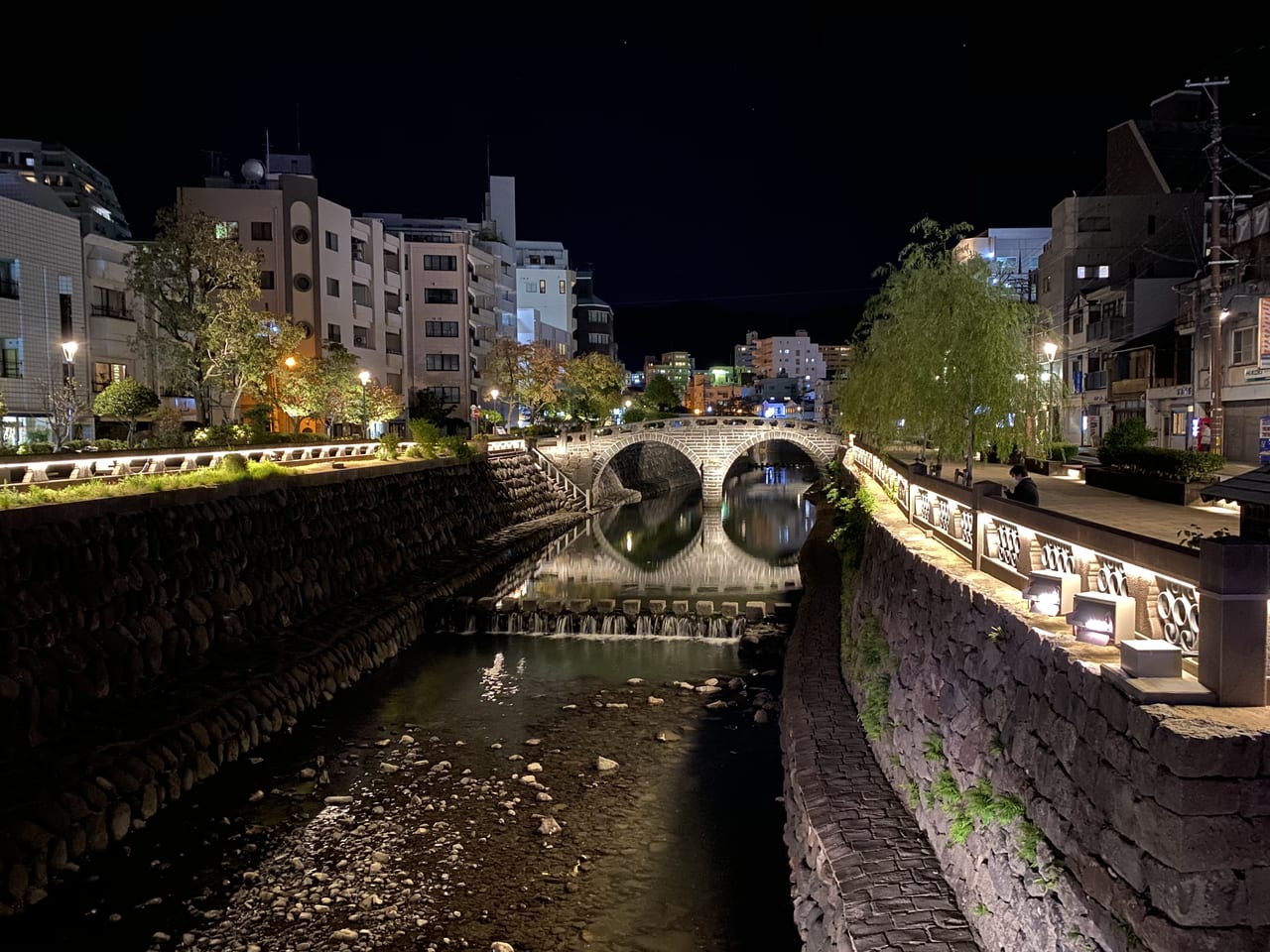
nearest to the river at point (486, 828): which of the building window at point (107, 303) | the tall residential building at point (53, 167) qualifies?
the building window at point (107, 303)

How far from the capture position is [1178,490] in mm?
16734

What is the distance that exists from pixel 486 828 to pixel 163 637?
8.02m

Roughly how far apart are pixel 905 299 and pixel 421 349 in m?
44.5

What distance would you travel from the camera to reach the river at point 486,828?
398 inches

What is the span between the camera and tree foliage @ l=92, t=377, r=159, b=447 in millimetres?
30016

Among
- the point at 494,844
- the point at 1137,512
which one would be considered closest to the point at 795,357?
the point at 1137,512

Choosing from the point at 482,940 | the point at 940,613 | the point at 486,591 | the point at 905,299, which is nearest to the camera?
the point at 940,613

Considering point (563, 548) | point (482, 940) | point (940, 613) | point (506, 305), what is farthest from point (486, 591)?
point (506, 305)

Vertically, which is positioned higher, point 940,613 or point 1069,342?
point 1069,342

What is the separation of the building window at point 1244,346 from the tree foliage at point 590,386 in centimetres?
4524

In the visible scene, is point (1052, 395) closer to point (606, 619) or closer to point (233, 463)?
point (606, 619)

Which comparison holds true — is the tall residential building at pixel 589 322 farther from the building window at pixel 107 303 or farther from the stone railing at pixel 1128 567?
the stone railing at pixel 1128 567

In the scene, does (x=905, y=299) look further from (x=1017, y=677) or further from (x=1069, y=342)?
(x=1069, y=342)

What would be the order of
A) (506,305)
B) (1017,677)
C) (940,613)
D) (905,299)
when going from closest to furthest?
(1017,677), (940,613), (905,299), (506,305)
